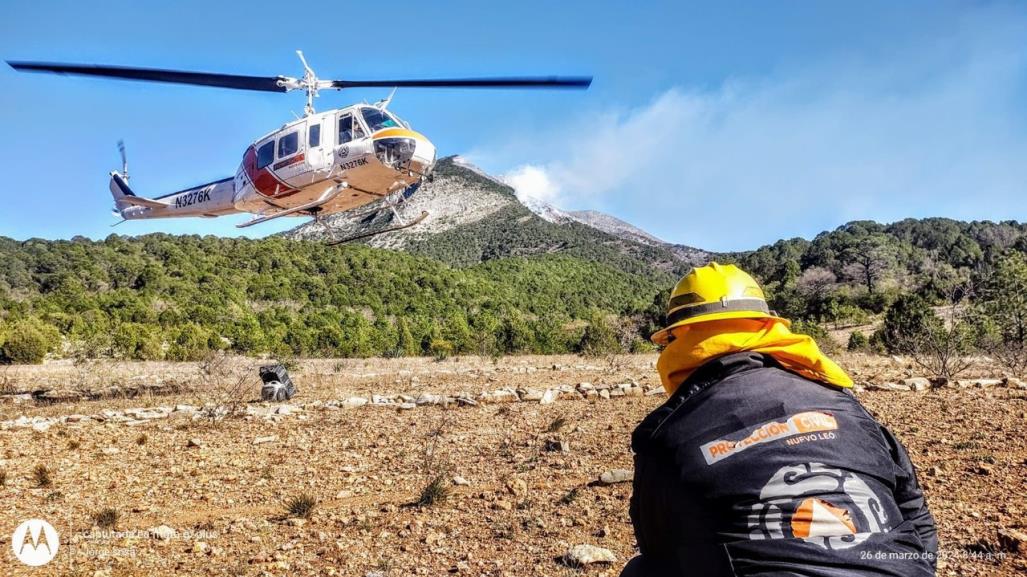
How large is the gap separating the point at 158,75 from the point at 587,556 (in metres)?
11.1

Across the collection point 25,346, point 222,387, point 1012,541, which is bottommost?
point 1012,541

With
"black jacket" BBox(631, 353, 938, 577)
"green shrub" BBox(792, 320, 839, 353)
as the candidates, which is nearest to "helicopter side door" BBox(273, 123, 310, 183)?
"black jacket" BBox(631, 353, 938, 577)

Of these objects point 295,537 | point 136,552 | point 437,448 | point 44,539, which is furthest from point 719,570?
point 437,448

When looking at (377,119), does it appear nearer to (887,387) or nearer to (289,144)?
(289,144)

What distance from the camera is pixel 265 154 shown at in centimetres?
1282

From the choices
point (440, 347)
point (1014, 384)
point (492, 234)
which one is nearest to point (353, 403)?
point (1014, 384)

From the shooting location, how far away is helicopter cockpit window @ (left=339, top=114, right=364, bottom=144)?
1226 cm

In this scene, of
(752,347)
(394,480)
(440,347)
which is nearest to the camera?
(752,347)

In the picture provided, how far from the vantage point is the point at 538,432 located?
823 cm

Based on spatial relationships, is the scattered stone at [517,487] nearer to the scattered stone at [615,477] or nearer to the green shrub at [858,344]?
the scattered stone at [615,477]

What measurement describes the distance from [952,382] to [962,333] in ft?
16.9

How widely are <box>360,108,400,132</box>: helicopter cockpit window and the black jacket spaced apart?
1163cm

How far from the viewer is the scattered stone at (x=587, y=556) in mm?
3920

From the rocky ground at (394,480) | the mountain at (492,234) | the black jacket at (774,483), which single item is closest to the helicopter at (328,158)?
the rocky ground at (394,480)
